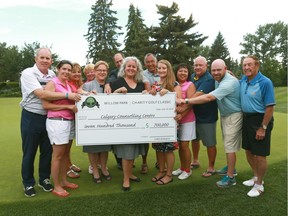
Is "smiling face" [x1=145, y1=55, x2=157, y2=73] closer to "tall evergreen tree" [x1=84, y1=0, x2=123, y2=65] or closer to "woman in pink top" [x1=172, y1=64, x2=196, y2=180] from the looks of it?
"woman in pink top" [x1=172, y1=64, x2=196, y2=180]

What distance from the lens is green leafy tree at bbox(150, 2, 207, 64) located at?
30.0 meters

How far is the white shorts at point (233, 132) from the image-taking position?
13.4ft

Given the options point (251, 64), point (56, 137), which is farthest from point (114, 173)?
point (251, 64)

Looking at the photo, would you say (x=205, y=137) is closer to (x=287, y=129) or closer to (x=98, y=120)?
(x=98, y=120)

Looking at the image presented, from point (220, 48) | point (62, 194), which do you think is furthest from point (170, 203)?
point (220, 48)

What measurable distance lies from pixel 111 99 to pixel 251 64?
6.67 feet

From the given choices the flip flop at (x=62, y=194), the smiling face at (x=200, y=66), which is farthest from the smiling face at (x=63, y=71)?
the smiling face at (x=200, y=66)

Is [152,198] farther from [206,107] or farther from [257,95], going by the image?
[257,95]

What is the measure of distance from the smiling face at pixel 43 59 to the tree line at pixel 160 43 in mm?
26488

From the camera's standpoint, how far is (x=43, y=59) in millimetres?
3811

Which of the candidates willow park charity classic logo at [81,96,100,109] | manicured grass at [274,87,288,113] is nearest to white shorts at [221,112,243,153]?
willow park charity classic logo at [81,96,100,109]

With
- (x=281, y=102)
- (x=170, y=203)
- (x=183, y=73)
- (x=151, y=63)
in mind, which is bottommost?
(x=281, y=102)

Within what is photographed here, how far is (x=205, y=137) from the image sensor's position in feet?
15.0

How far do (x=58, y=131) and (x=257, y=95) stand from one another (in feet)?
9.09
